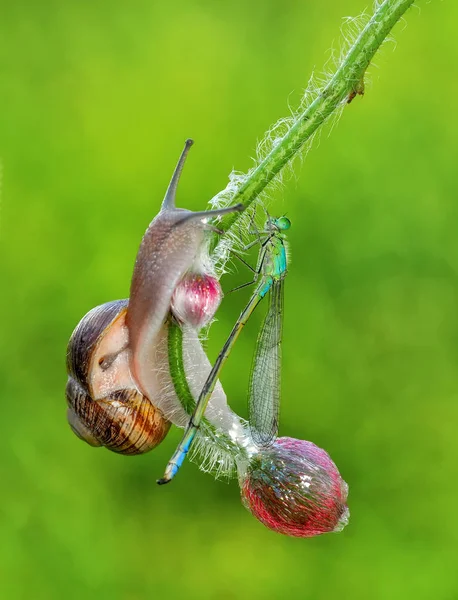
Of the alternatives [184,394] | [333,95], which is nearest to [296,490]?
[184,394]

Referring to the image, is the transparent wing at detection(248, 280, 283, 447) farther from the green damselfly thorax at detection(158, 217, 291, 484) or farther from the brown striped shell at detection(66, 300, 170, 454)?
the brown striped shell at detection(66, 300, 170, 454)

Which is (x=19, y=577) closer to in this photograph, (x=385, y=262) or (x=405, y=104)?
(x=385, y=262)

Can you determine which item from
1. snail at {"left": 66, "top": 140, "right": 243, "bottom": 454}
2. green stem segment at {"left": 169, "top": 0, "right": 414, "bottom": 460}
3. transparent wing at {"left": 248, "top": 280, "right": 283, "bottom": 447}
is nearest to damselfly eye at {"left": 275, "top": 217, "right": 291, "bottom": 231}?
transparent wing at {"left": 248, "top": 280, "right": 283, "bottom": 447}

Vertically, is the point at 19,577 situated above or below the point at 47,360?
below

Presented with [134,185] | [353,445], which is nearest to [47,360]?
[134,185]

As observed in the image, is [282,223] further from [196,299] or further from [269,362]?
[196,299]

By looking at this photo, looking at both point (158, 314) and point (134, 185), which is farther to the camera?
point (134, 185)

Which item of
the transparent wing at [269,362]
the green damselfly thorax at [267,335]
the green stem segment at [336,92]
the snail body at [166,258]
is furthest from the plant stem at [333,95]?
the transparent wing at [269,362]
